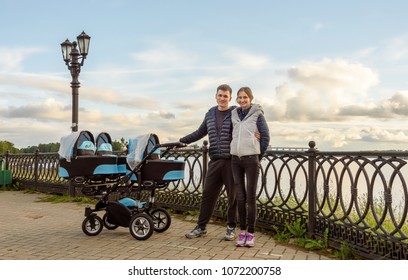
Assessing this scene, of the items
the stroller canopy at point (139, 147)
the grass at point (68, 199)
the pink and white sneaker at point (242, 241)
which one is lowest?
the grass at point (68, 199)

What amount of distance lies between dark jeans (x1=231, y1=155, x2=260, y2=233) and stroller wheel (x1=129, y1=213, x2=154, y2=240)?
1321 millimetres

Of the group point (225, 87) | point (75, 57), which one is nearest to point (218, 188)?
point (225, 87)

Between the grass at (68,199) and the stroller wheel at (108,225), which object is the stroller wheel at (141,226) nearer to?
the stroller wheel at (108,225)

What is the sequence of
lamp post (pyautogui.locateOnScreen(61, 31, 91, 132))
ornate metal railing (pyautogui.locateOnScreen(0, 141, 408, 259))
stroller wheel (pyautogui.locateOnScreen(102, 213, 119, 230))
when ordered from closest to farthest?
ornate metal railing (pyautogui.locateOnScreen(0, 141, 408, 259)) → stroller wheel (pyautogui.locateOnScreen(102, 213, 119, 230)) → lamp post (pyautogui.locateOnScreen(61, 31, 91, 132))

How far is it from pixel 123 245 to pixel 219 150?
5.92ft

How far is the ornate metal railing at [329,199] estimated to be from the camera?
5.32 metres

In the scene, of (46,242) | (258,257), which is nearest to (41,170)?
(46,242)

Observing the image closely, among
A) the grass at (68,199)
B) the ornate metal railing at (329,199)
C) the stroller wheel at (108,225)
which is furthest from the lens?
the grass at (68,199)

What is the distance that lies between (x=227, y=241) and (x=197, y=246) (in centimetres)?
49

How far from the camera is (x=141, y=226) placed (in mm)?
6609

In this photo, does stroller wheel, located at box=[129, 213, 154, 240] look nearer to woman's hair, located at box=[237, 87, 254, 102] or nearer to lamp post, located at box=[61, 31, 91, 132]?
woman's hair, located at box=[237, 87, 254, 102]

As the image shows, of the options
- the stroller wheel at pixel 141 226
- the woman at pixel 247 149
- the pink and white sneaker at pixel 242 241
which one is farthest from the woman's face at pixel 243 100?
the stroller wheel at pixel 141 226

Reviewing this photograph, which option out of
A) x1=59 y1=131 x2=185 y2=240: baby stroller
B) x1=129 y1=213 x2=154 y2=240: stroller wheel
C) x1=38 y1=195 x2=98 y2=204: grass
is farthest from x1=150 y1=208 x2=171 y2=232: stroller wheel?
x1=38 y1=195 x2=98 y2=204: grass

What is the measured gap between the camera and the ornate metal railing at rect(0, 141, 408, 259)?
5320 millimetres
